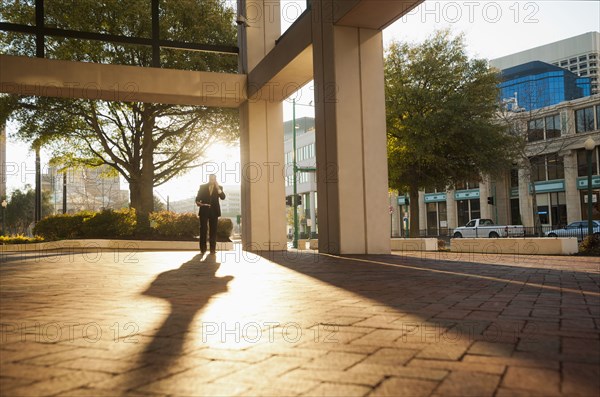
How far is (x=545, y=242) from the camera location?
15445 mm

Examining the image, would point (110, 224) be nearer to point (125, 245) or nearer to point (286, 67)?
point (125, 245)

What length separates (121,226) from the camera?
67.7 feet

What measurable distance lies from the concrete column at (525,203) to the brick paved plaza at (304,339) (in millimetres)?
44230

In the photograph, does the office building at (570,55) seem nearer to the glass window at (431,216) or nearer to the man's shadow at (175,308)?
the glass window at (431,216)

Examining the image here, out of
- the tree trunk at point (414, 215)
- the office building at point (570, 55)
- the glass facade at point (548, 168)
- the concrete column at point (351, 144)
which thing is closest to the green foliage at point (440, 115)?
the tree trunk at point (414, 215)

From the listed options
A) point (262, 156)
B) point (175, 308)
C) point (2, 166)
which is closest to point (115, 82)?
point (262, 156)

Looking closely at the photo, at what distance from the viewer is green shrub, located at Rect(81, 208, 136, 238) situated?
67.8ft

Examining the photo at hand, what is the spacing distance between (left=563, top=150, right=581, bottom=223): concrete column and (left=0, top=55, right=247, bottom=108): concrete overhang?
122 feet

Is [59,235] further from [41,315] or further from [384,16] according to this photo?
[41,315]

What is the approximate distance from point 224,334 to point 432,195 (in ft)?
183

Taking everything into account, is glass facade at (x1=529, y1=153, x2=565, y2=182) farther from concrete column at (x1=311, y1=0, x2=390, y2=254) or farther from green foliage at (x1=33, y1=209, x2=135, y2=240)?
concrete column at (x1=311, y1=0, x2=390, y2=254)

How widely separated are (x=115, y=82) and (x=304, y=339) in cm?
1324

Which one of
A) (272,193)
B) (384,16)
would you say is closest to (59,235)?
(272,193)

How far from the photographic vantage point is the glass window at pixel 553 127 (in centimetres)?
4519
